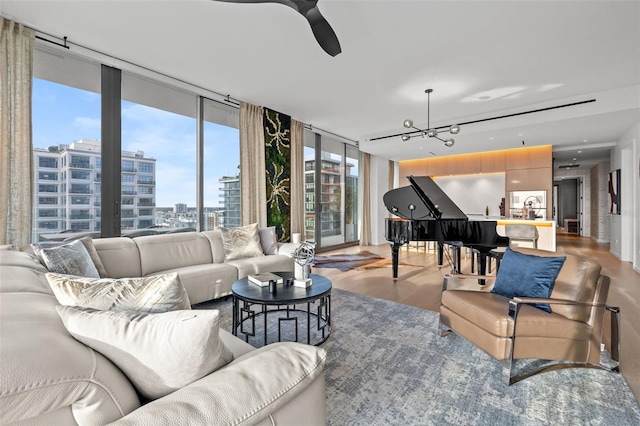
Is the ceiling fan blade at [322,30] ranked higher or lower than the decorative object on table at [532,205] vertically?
higher

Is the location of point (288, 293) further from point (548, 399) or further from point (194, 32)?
point (194, 32)

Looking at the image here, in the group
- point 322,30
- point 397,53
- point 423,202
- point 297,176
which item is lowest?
point 423,202

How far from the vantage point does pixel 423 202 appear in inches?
177

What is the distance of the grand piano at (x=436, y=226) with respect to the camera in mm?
4145

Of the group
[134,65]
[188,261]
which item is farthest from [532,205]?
[134,65]

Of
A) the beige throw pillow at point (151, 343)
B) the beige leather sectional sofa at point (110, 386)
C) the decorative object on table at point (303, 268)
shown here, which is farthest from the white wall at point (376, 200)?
the beige throw pillow at point (151, 343)

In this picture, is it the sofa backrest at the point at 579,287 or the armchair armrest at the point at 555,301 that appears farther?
the sofa backrest at the point at 579,287

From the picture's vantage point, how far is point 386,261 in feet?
19.6

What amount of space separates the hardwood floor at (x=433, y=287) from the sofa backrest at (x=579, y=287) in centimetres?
52

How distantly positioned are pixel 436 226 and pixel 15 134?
16.5 ft

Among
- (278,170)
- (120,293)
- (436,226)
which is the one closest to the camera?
(120,293)

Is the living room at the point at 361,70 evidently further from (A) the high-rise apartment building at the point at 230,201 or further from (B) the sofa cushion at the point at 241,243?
(B) the sofa cushion at the point at 241,243

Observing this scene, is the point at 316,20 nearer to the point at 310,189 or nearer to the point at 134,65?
the point at 134,65

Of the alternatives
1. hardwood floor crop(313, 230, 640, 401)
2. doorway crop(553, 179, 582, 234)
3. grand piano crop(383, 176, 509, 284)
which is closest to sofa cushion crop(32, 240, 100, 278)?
hardwood floor crop(313, 230, 640, 401)
